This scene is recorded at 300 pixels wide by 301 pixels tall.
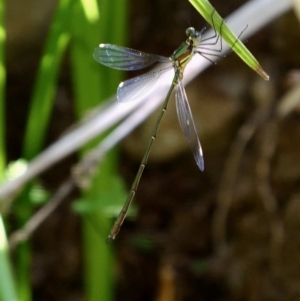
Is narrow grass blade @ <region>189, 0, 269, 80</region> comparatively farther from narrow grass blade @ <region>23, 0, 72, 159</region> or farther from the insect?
narrow grass blade @ <region>23, 0, 72, 159</region>

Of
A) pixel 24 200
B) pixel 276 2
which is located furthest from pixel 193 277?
pixel 276 2

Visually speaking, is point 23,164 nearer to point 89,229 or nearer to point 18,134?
point 89,229

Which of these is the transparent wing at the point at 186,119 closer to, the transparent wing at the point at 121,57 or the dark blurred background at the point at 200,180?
the transparent wing at the point at 121,57

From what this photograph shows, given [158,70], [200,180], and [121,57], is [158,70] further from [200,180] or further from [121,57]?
[200,180]

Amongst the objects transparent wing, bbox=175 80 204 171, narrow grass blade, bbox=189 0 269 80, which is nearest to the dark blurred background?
transparent wing, bbox=175 80 204 171

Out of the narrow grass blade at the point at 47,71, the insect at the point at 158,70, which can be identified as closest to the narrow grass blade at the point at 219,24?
the insect at the point at 158,70

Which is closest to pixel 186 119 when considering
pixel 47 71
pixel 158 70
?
pixel 158 70
